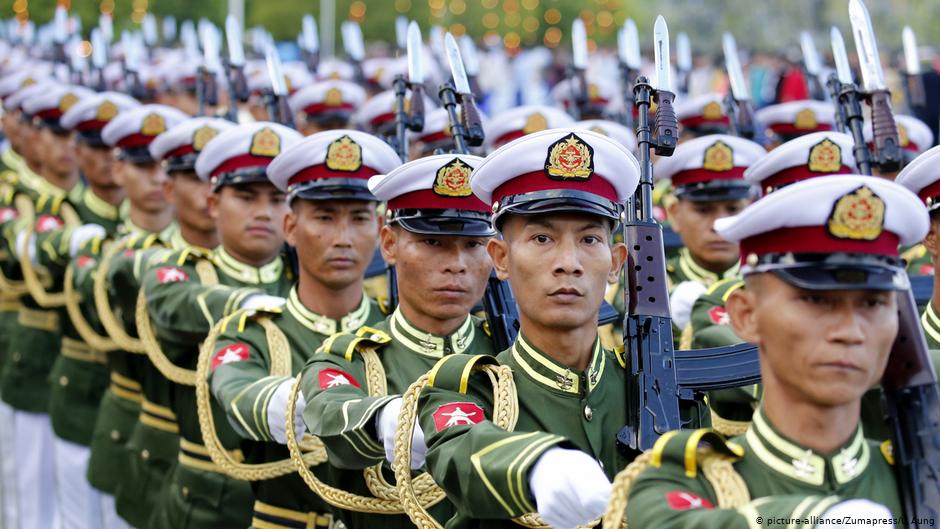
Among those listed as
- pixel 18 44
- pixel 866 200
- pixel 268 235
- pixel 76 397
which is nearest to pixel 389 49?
pixel 18 44

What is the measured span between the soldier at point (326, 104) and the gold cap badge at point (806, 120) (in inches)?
141

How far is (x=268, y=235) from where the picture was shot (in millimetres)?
6418

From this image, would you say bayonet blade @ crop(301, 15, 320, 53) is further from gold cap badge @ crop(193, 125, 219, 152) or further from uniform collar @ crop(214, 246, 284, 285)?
uniform collar @ crop(214, 246, 284, 285)

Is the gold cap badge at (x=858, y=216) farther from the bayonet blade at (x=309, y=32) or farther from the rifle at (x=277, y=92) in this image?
the bayonet blade at (x=309, y=32)

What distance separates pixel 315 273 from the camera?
17.7 feet

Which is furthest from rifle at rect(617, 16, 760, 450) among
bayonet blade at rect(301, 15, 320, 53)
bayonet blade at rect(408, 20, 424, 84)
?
bayonet blade at rect(301, 15, 320, 53)

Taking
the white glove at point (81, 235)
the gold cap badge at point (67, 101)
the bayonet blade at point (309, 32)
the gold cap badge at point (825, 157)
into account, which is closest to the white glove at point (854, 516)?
the gold cap badge at point (825, 157)

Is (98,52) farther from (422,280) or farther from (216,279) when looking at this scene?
(422,280)

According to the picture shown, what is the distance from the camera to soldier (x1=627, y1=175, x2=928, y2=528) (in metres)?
2.88

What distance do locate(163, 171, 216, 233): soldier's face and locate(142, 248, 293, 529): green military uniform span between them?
2.64 ft

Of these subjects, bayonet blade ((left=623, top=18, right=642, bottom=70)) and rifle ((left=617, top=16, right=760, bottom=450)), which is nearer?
rifle ((left=617, top=16, right=760, bottom=450))

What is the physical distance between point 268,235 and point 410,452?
2.87m

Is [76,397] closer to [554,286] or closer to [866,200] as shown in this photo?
[554,286]

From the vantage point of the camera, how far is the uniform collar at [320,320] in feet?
17.7
